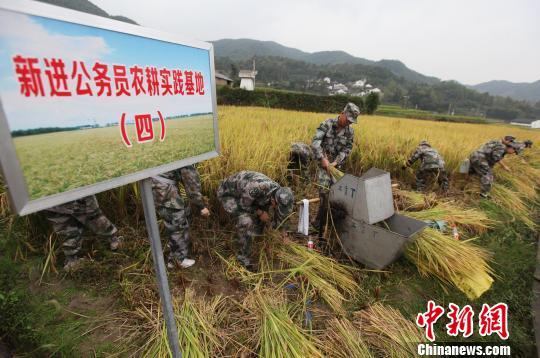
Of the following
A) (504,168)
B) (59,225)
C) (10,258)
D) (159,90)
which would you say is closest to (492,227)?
(504,168)

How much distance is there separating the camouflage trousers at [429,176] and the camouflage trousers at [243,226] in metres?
3.52

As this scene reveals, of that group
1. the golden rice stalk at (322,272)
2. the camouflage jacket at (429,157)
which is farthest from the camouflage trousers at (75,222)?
the camouflage jacket at (429,157)

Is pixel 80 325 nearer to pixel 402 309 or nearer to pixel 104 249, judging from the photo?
pixel 104 249

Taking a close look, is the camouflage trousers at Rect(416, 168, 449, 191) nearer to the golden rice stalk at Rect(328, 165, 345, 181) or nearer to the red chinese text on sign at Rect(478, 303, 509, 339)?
the golden rice stalk at Rect(328, 165, 345, 181)

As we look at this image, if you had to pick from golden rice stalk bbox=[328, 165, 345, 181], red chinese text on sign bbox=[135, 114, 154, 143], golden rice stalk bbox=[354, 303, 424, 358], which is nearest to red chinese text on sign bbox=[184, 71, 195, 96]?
red chinese text on sign bbox=[135, 114, 154, 143]

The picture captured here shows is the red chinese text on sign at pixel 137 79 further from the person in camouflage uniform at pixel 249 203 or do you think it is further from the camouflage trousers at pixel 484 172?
the camouflage trousers at pixel 484 172

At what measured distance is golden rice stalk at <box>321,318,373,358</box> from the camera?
1919 millimetres

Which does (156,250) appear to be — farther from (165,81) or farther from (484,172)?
(484,172)

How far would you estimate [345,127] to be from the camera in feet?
14.1

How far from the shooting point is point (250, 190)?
8.24 ft

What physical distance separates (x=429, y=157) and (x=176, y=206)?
423 cm

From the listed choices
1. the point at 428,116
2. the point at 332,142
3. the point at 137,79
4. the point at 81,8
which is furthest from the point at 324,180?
the point at 81,8

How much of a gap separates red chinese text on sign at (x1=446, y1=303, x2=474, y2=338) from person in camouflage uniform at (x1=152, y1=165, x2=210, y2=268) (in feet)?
7.92

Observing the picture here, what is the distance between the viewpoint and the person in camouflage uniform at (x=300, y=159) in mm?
4059
